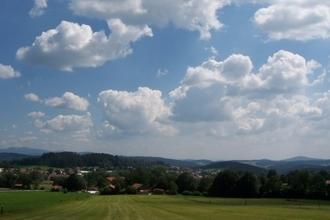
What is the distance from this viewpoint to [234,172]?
157750 millimetres

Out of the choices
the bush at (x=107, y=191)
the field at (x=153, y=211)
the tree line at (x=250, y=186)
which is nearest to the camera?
the field at (x=153, y=211)

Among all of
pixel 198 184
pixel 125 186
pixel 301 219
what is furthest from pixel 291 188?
pixel 301 219

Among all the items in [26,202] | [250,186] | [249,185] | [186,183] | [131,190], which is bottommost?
[26,202]

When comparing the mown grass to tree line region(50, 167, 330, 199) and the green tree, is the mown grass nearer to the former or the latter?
tree line region(50, 167, 330, 199)

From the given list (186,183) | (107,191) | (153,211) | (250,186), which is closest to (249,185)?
(250,186)

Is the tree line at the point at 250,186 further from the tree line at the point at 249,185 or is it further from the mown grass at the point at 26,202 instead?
the mown grass at the point at 26,202

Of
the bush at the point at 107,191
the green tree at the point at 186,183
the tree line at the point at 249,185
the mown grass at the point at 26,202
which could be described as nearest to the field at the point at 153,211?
the mown grass at the point at 26,202

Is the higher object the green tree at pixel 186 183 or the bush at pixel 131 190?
the green tree at pixel 186 183

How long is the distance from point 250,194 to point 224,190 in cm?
952

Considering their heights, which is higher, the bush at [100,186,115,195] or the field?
the bush at [100,186,115,195]

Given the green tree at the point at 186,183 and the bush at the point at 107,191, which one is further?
the green tree at the point at 186,183

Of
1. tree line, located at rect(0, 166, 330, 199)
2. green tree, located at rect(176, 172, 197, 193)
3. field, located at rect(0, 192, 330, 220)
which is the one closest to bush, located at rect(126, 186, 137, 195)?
tree line, located at rect(0, 166, 330, 199)

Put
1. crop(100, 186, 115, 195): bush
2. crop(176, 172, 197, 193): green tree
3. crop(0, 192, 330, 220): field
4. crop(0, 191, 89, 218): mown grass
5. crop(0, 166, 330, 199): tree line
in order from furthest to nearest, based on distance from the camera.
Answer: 1. crop(176, 172, 197, 193): green tree
2. crop(100, 186, 115, 195): bush
3. crop(0, 166, 330, 199): tree line
4. crop(0, 191, 89, 218): mown grass
5. crop(0, 192, 330, 220): field

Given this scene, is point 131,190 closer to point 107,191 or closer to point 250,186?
point 107,191
